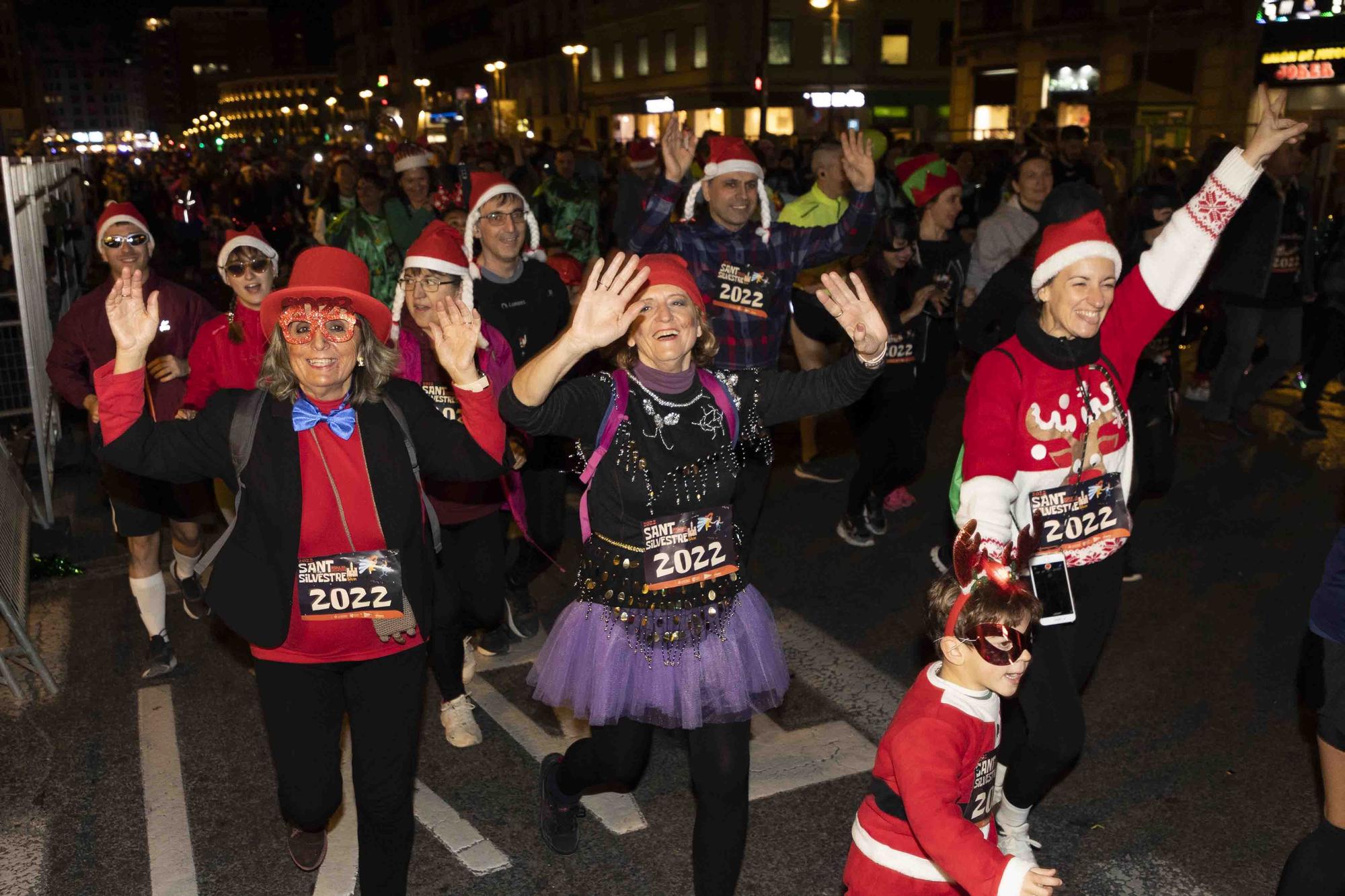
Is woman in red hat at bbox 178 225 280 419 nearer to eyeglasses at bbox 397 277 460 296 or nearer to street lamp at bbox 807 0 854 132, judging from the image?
eyeglasses at bbox 397 277 460 296

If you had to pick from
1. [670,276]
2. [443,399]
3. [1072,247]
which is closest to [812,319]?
[443,399]

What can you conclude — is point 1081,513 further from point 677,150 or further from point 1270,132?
point 677,150

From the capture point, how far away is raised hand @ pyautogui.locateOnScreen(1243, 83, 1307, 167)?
428 cm

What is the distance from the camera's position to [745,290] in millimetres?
6508

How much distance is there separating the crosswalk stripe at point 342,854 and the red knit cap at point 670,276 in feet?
6.19

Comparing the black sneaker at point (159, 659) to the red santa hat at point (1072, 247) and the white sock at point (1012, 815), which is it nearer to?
the white sock at point (1012, 815)

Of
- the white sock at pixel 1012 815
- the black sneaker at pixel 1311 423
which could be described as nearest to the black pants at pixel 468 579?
the white sock at pixel 1012 815

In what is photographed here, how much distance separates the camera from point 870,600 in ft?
22.5

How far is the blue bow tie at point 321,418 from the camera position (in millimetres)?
3572

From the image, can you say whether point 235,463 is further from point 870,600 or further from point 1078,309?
point 870,600

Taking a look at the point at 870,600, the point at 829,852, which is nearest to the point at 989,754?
the point at 829,852

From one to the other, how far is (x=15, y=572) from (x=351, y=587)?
3.88 m

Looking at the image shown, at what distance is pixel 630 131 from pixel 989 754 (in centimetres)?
5957

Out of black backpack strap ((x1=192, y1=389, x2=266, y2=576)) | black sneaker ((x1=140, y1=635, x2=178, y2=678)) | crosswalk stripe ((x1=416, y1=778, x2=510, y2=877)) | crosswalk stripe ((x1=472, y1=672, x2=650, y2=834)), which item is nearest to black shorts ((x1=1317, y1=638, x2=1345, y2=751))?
crosswalk stripe ((x1=472, y1=672, x2=650, y2=834))
